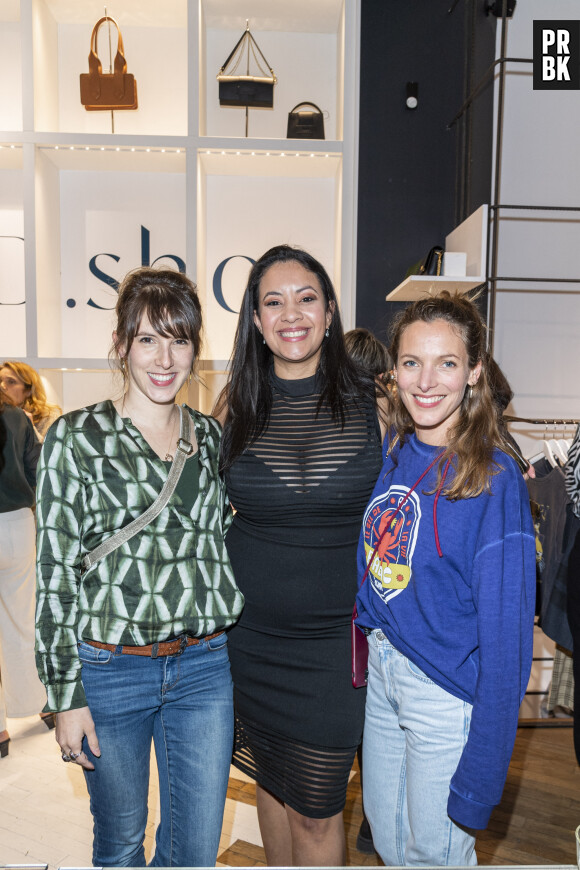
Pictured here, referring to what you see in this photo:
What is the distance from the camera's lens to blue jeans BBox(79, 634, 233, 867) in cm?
138

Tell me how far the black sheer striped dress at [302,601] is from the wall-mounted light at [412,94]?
2585 mm

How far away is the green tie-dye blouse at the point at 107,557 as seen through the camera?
1352mm

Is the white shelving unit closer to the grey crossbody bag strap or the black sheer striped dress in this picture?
the black sheer striped dress

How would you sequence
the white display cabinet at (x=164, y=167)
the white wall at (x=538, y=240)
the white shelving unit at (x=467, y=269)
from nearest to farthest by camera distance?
the white shelving unit at (x=467, y=269)
the white display cabinet at (x=164, y=167)
the white wall at (x=538, y=240)

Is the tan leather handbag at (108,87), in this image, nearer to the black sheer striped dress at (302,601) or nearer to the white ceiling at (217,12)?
the white ceiling at (217,12)

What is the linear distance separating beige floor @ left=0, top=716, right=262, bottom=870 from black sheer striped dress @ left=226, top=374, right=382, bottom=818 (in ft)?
3.19

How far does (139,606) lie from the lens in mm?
1391

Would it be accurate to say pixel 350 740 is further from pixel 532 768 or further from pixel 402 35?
pixel 402 35

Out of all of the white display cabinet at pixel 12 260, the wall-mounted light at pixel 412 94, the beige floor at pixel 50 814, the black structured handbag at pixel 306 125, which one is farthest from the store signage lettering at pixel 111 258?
the beige floor at pixel 50 814

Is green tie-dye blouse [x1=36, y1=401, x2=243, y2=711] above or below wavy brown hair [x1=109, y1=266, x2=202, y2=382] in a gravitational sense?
below

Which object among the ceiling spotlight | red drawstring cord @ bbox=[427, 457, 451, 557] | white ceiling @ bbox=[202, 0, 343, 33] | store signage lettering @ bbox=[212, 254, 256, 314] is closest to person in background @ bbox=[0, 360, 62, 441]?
store signage lettering @ bbox=[212, 254, 256, 314]

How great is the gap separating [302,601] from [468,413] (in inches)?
24.0

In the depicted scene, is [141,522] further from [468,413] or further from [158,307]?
[468,413]

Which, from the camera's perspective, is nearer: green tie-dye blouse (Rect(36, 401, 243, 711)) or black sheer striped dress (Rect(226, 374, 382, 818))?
green tie-dye blouse (Rect(36, 401, 243, 711))
